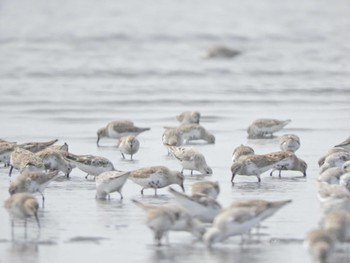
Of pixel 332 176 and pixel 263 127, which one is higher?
pixel 263 127

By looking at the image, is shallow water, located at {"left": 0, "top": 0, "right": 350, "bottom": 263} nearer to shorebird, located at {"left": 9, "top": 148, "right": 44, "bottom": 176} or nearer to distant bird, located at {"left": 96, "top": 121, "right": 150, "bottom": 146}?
distant bird, located at {"left": 96, "top": 121, "right": 150, "bottom": 146}

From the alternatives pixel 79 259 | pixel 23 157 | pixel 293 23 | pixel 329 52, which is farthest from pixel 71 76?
pixel 293 23

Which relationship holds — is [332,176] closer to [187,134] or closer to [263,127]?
[187,134]

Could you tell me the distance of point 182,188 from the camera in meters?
16.6

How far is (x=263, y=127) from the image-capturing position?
2298 cm

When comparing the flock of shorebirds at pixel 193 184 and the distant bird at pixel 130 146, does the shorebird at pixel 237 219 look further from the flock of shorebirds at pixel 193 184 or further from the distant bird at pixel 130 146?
the distant bird at pixel 130 146

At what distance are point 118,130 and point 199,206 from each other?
31.3 ft

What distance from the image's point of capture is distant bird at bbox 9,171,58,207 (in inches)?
598

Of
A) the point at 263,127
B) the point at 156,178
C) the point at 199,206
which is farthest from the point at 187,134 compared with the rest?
the point at 199,206

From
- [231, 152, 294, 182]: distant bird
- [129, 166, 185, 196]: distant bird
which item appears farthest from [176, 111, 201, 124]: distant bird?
[129, 166, 185, 196]: distant bird

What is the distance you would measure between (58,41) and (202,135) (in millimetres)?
28721

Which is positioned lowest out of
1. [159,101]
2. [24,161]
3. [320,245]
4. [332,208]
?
[320,245]

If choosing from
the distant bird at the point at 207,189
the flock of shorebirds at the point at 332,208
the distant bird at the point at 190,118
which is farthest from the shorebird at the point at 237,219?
the distant bird at the point at 190,118

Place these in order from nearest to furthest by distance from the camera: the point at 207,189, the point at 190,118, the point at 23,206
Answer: the point at 23,206
the point at 207,189
the point at 190,118
